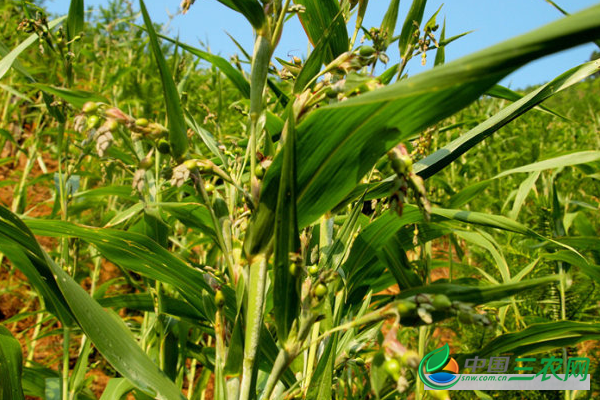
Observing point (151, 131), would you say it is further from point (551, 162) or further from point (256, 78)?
point (551, 162)

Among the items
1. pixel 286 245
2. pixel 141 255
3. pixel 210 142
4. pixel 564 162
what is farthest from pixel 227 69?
pixel 564 162

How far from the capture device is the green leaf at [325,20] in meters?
0.80

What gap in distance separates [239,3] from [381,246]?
0.47 meters

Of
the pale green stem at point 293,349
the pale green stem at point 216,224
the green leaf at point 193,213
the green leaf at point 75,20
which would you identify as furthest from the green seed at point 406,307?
the green leaf at point 75,20

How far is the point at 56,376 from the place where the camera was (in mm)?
1277

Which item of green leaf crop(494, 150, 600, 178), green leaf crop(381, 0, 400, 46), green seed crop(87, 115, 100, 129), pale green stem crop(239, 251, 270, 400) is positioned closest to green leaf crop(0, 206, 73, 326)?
green seed crop(87, 115, 100, 129)

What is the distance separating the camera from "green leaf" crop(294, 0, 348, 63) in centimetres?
80

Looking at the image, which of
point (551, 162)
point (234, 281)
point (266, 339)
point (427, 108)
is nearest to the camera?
point (427, 108)

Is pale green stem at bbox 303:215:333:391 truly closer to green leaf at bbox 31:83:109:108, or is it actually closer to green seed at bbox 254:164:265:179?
green seed at bbox 254:164:265:179

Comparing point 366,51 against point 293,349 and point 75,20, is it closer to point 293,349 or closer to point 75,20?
point 293,349

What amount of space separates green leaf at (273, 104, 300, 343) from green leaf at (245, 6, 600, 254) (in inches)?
1.3

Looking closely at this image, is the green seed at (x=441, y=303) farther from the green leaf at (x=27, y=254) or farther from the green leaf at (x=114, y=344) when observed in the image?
the green leaf at (x=27, y=254)

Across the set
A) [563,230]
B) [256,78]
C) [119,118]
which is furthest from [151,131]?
[563,230]

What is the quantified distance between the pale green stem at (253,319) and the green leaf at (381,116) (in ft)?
0.10
